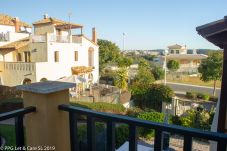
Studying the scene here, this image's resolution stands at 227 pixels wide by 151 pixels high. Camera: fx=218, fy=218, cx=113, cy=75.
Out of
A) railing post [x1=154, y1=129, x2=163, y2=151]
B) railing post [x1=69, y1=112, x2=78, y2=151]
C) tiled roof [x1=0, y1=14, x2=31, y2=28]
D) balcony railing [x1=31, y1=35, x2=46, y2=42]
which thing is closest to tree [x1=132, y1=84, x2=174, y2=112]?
balcony railing [x1=31, y1=35, x2=46, y2=42]

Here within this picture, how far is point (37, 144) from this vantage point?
7.36 ft

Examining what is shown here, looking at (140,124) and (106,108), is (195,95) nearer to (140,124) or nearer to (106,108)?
(106,108)

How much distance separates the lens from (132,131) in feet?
5.60

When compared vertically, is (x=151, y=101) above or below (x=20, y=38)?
below

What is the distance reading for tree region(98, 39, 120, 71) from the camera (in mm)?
40397

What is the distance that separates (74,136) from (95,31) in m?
27.0

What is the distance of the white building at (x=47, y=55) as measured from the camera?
64.2 feet

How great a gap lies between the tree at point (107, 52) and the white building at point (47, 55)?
13412 millimetres

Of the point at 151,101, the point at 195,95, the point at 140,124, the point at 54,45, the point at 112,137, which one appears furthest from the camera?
the point at 195,95

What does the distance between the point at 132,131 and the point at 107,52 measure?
3973 cm

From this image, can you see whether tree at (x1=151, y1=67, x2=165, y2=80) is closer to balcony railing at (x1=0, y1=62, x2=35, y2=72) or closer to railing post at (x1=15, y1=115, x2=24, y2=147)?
balcony railing at (x1=0, y1=62, x2=35, y2=72)

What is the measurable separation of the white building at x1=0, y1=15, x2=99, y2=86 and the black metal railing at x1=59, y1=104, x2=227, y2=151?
1761cm

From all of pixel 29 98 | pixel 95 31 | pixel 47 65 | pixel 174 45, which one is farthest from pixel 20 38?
pixel 174 45

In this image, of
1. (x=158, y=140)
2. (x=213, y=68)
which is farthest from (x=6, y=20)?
(x=158, y=140)
